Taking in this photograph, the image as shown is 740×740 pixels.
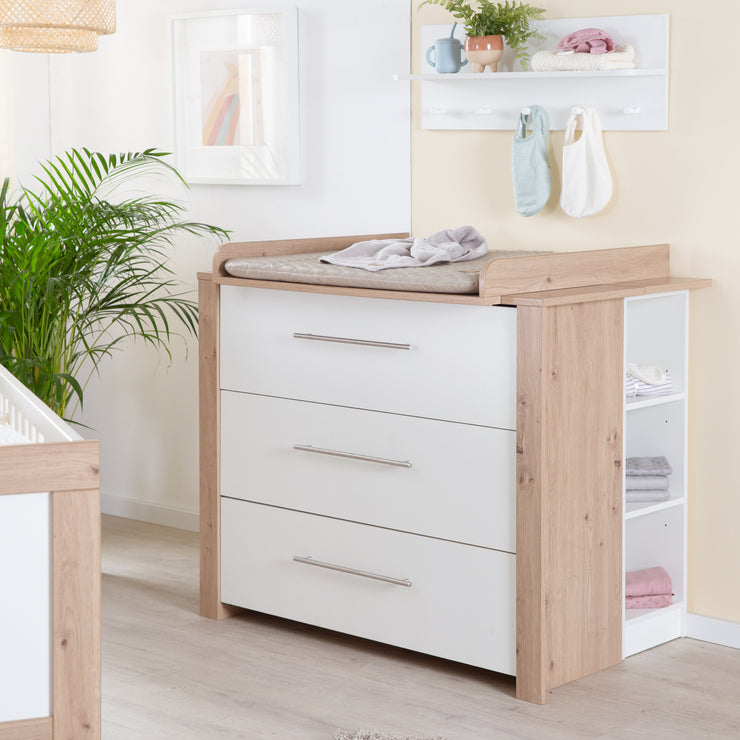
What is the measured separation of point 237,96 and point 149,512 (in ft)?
4.65

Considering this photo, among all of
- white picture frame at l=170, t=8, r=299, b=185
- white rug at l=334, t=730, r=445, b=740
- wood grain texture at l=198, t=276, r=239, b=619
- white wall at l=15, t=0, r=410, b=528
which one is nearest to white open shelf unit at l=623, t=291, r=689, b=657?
white rug at l=334, t=730, r=445, b=740

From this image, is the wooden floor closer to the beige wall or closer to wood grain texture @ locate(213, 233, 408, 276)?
the beige wall

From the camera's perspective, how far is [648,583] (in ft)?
9.31

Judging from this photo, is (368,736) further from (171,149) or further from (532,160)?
(171,149)

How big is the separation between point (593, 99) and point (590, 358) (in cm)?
73

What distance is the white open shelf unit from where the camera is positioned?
2.79 m

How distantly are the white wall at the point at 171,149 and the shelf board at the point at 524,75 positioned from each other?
0.21m

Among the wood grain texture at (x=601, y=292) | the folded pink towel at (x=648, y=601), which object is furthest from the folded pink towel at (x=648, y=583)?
the wood grain texture at (x=601, y=292)

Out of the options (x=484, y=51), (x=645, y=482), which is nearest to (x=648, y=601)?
(x=645, y=482)

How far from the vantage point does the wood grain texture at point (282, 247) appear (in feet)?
9.53

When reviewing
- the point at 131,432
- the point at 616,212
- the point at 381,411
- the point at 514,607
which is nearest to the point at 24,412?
the point at 381,411

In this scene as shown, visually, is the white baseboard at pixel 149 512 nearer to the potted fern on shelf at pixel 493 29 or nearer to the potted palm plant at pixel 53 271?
the potted palm plant at pixel 53 271

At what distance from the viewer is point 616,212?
2904 millimetres

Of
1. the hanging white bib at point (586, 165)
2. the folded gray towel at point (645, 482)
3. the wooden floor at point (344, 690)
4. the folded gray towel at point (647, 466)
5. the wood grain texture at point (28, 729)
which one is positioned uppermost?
the hanging white bib at point (586, 165)
